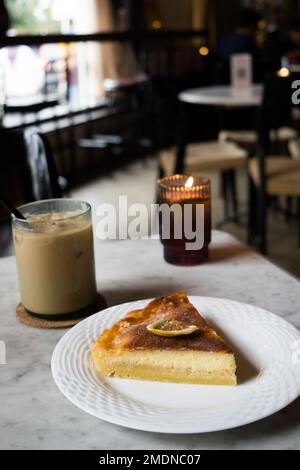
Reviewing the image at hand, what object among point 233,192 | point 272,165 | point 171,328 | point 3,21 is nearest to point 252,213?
point 272,165

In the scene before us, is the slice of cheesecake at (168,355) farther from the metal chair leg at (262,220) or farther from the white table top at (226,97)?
the white table top at (226,97)

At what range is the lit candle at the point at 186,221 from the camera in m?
0.98

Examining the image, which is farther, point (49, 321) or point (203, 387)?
point (49, 321)

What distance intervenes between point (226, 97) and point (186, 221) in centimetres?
214

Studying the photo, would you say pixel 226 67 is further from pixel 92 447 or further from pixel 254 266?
pixel 92 447

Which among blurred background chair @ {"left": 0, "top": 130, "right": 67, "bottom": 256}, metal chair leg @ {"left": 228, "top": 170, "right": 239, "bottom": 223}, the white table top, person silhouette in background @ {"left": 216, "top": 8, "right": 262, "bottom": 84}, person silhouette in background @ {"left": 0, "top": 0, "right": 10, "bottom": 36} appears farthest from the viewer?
person silhouette in background @ {"left": 216, "top": 8, "right": 262, "bottom": 84}

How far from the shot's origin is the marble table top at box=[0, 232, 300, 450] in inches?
20.8

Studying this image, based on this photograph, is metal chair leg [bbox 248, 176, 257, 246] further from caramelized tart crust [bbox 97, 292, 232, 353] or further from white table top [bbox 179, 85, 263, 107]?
caramelized tart crust [bbox 97, 292, 232, 353]

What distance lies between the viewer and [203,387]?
59 cm

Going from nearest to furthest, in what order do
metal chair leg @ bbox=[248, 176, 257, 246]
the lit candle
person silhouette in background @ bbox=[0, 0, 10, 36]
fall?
1. the lit candle
2. metal chair leg @ bbox=[248, 176, 257, 246]
3. person silhouette in background @ bbox=[0, 0, 10, 36]

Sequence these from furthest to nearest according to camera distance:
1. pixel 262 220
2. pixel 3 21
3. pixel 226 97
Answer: pixel 3 21 → pixel 226 97 → pixel 262 220

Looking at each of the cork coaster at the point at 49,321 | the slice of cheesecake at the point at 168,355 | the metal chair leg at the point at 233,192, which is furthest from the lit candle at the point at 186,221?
the metal chair leg at the point at 233,192

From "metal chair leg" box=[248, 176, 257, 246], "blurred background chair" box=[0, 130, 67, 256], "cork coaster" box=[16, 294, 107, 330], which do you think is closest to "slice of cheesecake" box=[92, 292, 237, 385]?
"cork coaster" box=[16, 294, 107, 330]

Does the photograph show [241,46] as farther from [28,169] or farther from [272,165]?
[28,169]
